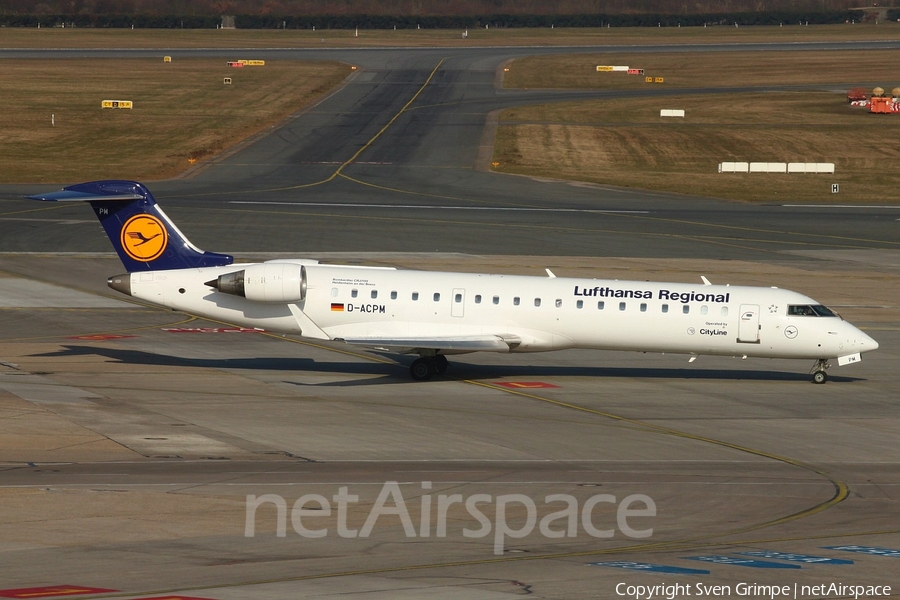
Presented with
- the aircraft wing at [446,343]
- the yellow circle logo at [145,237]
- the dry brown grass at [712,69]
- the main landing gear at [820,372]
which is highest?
the dry brown grass at [712,69]

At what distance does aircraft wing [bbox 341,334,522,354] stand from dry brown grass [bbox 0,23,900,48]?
13285 cm

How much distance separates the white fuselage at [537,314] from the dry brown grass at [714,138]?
45177 mm

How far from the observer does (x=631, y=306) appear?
33.1 metres

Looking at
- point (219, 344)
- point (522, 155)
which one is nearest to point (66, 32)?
point (522, 155)

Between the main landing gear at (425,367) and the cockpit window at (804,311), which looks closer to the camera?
the cockpit window at (804,311)

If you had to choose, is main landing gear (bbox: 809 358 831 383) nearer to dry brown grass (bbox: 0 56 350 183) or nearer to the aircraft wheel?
the aircraft wheel

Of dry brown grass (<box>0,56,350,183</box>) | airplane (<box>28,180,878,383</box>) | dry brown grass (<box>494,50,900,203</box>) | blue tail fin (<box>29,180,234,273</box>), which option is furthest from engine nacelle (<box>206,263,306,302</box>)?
dry brown grass (<box>494,50,900,203</box>)

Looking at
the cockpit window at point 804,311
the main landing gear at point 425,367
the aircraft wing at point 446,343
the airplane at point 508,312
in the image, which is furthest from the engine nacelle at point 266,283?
the cockpit window at point 804,311

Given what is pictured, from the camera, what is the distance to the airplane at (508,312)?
1300 inches

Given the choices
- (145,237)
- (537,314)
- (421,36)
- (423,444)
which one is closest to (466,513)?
(423,444)

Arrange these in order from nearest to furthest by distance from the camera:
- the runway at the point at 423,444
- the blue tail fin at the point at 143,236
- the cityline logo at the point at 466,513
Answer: the runway at the point at 423,444, the cityline logo at the point at 466,513, the blue tail fin at the point at 143,236

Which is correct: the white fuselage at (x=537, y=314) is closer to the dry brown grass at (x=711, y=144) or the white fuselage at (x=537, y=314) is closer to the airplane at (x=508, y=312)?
the airplane at (x=508, y=312)

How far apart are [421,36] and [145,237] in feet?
506

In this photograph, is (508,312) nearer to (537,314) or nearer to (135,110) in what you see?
(537,314)
